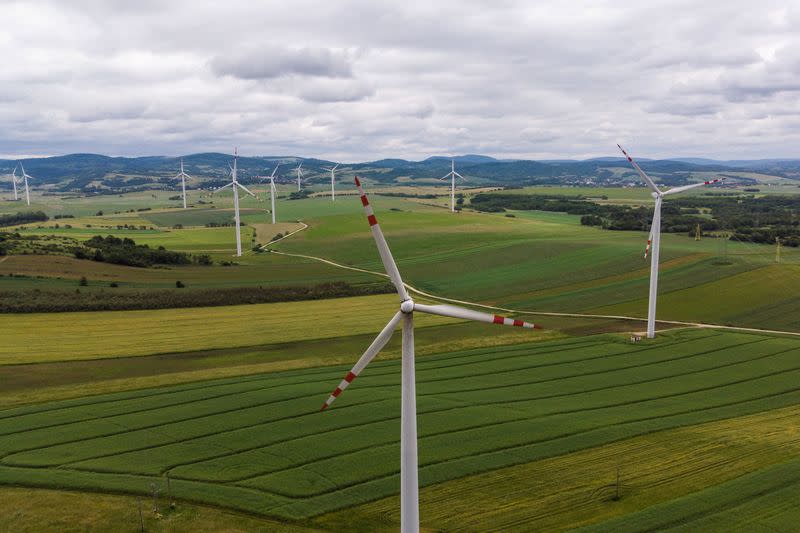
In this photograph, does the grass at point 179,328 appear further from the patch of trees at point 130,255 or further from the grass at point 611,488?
the grass at point 611,488

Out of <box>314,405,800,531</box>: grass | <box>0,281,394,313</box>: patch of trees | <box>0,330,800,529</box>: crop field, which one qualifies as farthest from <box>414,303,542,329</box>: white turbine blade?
<box>0,281,394,313</box>: patch of trees

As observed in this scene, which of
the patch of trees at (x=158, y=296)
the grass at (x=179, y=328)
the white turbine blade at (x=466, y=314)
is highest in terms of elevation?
the white turbine blade at (x=466, y=314)

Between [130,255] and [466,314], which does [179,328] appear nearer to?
[130,255]

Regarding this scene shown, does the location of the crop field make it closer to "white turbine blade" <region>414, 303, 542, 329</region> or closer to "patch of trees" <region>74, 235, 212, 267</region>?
"white turbine blade" <region>414, 303, 542, 329</region>

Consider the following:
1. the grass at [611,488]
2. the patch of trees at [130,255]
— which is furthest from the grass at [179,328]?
the grass at [611,488]

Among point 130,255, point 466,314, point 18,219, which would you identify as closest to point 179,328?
point 130,255

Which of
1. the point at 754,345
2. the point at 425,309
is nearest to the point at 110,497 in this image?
the point at 425,309

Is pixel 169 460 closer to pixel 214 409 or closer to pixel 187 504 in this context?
pixel 187 504
